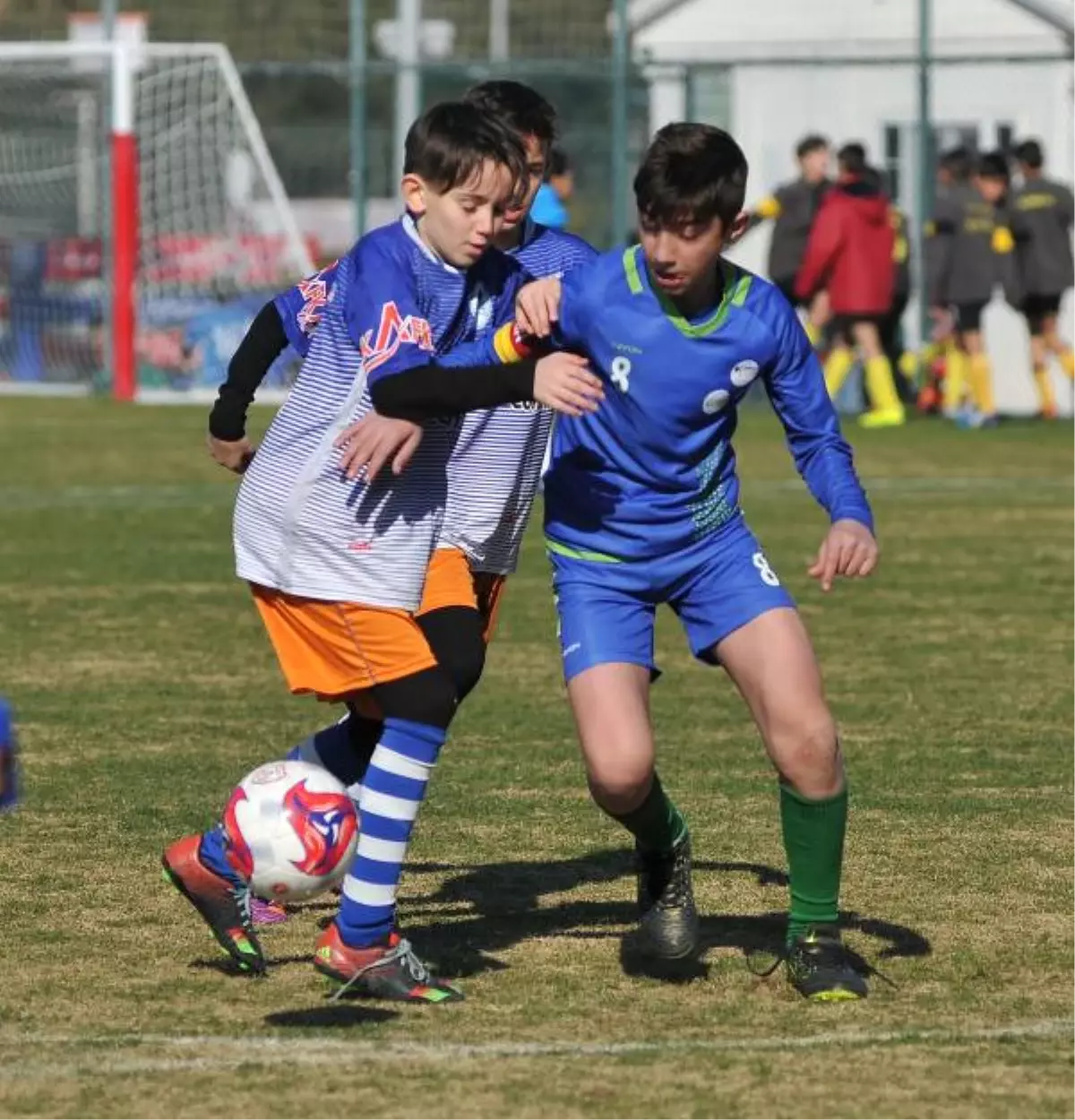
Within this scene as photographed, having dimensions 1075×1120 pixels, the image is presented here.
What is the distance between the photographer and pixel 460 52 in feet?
103

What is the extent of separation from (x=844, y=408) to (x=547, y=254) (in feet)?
62.6

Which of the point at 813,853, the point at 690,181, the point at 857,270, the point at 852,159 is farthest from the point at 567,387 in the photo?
the point at 857,270

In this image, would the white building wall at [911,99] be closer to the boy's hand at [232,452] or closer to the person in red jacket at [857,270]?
the person in red jacket at [857,270]

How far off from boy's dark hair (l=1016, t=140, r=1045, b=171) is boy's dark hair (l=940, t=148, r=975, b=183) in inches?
42.1

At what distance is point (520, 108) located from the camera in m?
6.56

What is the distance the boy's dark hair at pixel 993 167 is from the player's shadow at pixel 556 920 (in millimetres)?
16536

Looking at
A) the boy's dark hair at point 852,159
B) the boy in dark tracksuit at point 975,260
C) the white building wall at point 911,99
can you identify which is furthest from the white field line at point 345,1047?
the white building wall at point 911,99

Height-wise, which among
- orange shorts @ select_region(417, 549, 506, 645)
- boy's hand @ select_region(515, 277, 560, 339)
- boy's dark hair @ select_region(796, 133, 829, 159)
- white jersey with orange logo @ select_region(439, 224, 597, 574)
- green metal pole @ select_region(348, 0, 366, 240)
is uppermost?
green metal pole @ select_region(348, 0, 366, 240)

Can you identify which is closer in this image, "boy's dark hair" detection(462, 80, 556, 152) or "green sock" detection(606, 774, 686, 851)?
"green sock" detection(606, 774, 686, 851)

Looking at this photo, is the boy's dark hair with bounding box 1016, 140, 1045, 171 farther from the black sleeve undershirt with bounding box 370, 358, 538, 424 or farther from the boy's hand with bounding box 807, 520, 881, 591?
the black sleeve undershirt with bounding box 370, 358, 538, 424

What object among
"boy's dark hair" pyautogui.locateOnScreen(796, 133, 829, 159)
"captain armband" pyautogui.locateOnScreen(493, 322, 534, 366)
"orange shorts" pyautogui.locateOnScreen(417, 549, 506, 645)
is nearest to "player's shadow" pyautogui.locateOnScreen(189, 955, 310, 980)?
"orange shorts" pyautogui.locateOnScreen(417, 549, 506, 645)

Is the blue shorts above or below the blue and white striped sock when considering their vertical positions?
above

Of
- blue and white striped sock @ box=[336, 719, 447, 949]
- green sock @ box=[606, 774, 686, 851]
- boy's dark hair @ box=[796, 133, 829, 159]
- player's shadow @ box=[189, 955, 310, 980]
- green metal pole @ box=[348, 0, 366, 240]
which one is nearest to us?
blue and white striped sock @ box=[336, 719, 447, 949]

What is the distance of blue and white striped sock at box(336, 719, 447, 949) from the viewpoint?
18.6 feet
